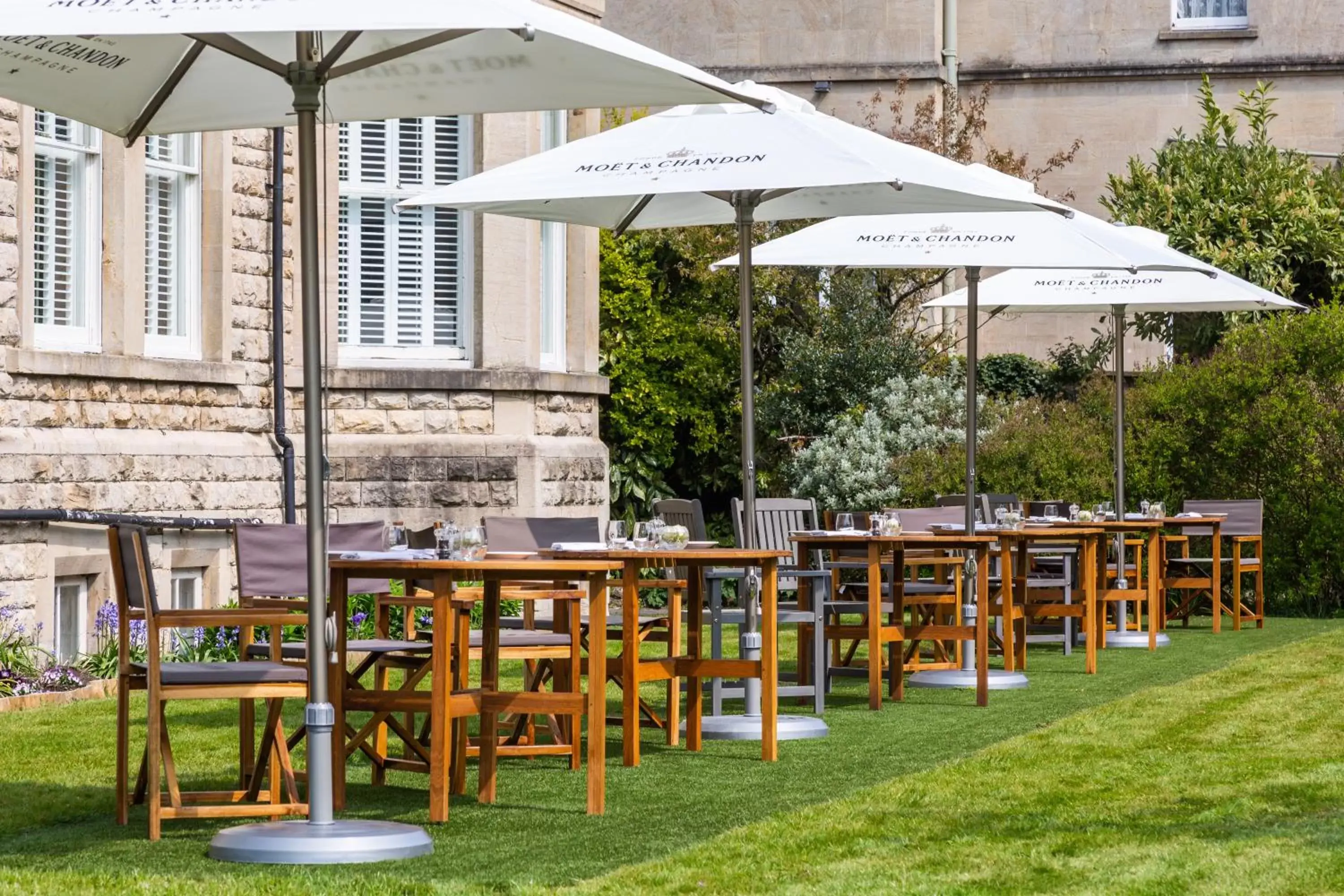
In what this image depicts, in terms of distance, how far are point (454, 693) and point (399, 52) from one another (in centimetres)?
230

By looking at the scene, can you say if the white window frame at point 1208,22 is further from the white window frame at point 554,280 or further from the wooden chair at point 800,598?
the wooden chair at point 800,598

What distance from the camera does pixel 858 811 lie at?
709cm

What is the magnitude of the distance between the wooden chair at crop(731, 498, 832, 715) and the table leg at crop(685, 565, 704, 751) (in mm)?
647

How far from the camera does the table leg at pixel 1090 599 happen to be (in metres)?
11.9

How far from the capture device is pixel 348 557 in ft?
24.3

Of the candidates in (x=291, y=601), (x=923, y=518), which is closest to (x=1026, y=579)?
(x=923, y=518)

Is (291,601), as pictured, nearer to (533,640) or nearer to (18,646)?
(533,640)

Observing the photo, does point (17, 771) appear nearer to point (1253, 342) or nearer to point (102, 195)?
point (102, 195)

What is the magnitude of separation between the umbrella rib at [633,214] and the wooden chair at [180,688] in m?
3.96

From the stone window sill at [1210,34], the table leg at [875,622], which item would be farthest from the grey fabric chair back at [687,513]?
the stone window sill at [1210,34]

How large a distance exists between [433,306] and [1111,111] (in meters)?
12.5

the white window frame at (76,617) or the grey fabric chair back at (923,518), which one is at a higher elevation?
the grey fabric chair back at (923,518)

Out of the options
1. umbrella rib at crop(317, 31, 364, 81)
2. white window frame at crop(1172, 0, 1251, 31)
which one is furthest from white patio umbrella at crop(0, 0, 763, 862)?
white window frame at crop(1172, 0, 1251, 31)

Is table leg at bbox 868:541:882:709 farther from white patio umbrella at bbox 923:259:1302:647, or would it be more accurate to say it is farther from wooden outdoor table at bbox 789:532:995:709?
white patio umbrella at bbox 923:259:1302:647
